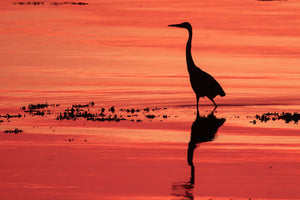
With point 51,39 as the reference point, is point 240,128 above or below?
below

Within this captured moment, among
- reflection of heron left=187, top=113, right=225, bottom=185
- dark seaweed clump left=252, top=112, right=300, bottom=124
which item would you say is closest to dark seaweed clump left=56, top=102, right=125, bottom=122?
reflection of heron left=187, top=113, right=225, bottom=185

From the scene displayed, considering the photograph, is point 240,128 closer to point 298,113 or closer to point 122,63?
point 298,113

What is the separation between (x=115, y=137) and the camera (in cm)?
Result: 2038

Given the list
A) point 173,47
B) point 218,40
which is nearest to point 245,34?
point 218,40

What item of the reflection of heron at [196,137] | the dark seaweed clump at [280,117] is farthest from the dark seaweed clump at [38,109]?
the dark seaweed clump at [280,117]

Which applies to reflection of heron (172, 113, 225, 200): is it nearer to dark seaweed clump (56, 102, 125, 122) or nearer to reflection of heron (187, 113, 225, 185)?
reflection of heron (187, 113, 225, 185)

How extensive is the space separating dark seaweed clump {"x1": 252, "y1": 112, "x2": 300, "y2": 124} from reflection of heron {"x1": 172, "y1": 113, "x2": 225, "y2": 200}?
0.91 meters

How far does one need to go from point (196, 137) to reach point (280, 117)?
148 inches

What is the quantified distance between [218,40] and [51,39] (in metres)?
8.23

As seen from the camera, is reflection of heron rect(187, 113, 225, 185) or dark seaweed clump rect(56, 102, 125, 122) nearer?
reflection of heron rect(187, 113, 225, 185)

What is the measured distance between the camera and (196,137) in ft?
67.7

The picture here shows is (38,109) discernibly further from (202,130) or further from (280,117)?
(280,117)

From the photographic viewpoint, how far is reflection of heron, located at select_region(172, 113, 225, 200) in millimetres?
14495

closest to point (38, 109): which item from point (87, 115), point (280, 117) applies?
point (87, 115)
